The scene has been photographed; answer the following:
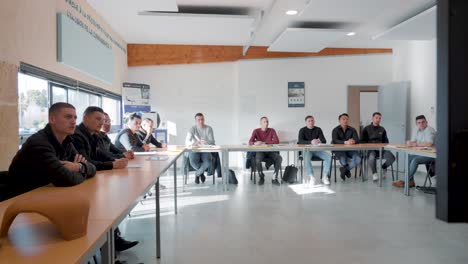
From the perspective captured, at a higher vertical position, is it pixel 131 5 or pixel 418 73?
pixel 131 5

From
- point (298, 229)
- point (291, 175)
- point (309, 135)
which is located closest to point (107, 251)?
point (298, 229)

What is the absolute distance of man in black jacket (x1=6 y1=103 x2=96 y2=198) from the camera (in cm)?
177

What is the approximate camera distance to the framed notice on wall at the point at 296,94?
7809mm

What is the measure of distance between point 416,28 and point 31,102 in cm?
572

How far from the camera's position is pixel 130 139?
4.44 metres

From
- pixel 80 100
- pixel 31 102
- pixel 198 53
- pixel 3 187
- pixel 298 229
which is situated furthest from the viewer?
pixel 198 53

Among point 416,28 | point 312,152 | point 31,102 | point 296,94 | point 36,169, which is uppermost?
point 416,28

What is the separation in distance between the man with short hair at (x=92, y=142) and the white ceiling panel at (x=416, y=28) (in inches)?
175

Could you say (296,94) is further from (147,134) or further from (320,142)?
(147,134)

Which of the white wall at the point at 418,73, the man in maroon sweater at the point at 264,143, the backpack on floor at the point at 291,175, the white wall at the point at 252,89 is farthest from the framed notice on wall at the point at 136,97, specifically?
the white wall at the point at 418,73

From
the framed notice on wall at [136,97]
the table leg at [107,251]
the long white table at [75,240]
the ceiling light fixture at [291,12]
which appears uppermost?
the ceiling light fixture at [291,12]

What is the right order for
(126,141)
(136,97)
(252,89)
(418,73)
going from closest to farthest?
(126,141) < (418,73) < (136,97) < (252,89)

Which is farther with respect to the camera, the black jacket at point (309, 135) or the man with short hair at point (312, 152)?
the black jacket at point (309, 135)

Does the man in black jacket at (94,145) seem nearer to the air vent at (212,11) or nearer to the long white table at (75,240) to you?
the long white table at (75,240)
